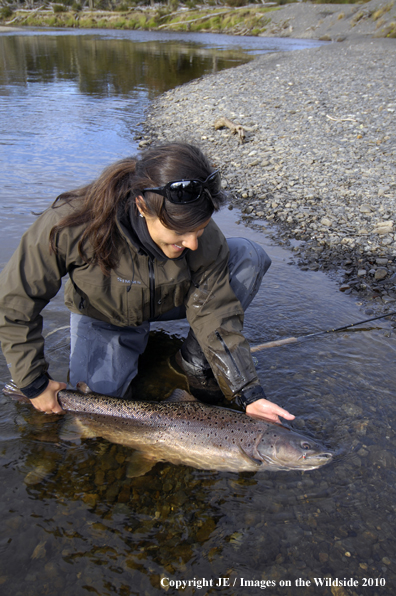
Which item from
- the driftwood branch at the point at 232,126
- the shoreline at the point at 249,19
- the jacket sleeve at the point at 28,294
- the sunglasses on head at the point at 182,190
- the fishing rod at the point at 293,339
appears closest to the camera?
the sunglasses on head at the point at 182,190

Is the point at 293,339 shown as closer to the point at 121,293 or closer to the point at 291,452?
the point at 291,452

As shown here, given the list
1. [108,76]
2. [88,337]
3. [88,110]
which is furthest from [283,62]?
[88,337]

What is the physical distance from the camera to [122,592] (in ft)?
7.39

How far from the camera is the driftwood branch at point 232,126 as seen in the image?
33.8 ft

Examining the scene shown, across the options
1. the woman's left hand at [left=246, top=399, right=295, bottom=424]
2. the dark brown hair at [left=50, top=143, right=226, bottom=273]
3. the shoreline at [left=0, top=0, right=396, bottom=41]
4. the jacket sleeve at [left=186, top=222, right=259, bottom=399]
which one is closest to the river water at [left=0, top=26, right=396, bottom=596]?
the woman's left hand at [left=246, top=399, right=295, bottom=424]

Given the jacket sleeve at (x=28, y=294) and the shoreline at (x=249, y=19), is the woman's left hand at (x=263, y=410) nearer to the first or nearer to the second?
the jacket sleeve at (x=28, y=294)

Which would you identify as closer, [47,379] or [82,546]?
[82,546]

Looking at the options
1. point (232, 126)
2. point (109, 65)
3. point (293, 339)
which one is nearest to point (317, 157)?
point (232, 126)

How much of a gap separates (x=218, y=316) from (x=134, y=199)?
1042mm

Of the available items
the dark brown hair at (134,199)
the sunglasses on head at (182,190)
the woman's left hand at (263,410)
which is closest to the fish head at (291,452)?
the woman's left hand at (263,410)

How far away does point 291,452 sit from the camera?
2.92 m

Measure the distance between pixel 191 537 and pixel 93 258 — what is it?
1.76 meters

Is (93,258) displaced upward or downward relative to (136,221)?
downward

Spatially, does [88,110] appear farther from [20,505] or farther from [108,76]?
[20,505]
